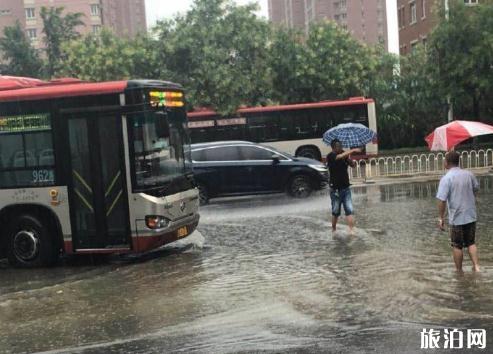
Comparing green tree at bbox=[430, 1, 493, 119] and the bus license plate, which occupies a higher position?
green tree at bbox=[430, 1, 493, 119]

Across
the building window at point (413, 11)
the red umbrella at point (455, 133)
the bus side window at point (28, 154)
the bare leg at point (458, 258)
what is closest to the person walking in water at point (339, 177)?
the red umbrella at point (455, 133)

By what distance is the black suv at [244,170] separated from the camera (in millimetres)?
17672

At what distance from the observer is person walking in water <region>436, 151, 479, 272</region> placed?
771 cm

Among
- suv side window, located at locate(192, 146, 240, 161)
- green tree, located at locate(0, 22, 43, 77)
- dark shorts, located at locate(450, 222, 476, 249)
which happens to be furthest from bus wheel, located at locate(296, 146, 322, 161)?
green tree, located at locate(0, 22, 43, 77)

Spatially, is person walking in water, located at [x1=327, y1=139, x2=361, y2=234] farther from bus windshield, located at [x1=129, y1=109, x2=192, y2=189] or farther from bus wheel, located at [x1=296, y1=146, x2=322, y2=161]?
bus wheel, located at [x1=296, y1=146, x2=322, y2=161]

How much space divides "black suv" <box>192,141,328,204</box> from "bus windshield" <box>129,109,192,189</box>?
725cm

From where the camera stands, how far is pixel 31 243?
10.2 metres

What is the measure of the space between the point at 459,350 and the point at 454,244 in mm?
2908

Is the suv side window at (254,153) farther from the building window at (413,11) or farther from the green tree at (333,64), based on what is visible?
the building window at (413,11)

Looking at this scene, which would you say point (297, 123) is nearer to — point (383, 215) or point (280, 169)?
point (280, 169)

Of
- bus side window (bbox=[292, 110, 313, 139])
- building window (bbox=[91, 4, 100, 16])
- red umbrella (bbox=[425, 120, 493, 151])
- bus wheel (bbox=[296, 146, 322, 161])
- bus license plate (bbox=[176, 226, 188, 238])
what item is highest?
building window (bbox=[91, 4, 100, 16])

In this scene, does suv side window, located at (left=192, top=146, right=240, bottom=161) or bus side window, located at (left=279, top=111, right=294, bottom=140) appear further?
bus side window, located at (left=279, top=111, right=294, bottom=140)

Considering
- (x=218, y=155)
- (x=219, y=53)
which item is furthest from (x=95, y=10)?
(x=218, y=155)

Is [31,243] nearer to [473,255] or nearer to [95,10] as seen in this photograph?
[473,255]
